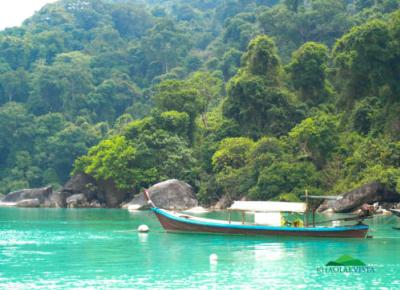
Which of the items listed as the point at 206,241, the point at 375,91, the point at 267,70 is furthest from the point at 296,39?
the point at 206,241

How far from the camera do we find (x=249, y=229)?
33.3 meters

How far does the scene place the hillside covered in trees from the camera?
52.7 meters

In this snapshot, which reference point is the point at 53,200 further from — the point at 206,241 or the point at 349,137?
the point at 206,241

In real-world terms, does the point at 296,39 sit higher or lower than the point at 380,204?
higher

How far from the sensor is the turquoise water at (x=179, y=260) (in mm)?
21438

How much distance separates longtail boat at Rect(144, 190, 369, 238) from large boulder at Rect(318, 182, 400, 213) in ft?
48.2

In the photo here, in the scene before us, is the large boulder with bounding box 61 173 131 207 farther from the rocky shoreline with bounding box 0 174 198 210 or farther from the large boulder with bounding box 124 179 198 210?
the large boulder with bounding box 124 179 198 210

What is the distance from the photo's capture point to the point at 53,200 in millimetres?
68250

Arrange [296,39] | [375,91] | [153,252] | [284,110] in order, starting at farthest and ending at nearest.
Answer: [296,39]
[284,110]
[375,91]
[153,252]

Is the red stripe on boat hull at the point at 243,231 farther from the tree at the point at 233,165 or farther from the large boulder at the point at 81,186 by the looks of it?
the large boulder at the point at 81,186

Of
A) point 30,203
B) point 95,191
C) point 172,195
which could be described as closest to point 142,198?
point 172,195

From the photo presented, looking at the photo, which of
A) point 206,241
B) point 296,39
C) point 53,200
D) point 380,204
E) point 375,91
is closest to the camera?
point 206,241

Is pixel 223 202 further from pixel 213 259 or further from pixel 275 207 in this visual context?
pixel 213 259

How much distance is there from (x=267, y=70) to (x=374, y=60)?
487 inches
